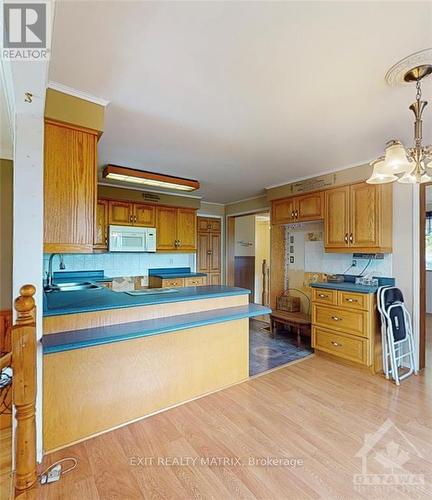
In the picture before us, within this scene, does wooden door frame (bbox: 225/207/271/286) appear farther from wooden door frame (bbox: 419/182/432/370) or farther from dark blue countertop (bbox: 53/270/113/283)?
wooden door frame (bbox: 419/182/432/370)

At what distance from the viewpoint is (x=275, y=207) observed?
4488mm

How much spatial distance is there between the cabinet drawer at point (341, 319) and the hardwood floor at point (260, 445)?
59 centimetres

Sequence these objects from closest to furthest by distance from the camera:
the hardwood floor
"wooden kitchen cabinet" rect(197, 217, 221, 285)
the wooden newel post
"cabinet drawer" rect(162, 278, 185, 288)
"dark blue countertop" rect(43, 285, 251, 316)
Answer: the wooden newel post → the hardwood floor → "dark blue countertop" rect(43, 285, 251, 316) → "cabinet drawer" rect(162, 278, 185, 288) → "wooden kitchen cabinet" rect(197, 217, 221, 285)

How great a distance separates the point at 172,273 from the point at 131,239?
1177 millimetres

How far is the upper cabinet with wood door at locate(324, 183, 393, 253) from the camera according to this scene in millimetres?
3189

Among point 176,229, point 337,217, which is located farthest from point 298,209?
point 176,229

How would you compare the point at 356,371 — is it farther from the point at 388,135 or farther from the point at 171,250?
the point at 171,250

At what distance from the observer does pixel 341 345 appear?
3273mm

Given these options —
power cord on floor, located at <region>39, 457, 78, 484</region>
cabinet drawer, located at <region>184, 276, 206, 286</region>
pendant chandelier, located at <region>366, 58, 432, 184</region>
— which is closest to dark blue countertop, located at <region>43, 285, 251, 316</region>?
power cord on floor, located at <region>39, 457, 78, 484</region>

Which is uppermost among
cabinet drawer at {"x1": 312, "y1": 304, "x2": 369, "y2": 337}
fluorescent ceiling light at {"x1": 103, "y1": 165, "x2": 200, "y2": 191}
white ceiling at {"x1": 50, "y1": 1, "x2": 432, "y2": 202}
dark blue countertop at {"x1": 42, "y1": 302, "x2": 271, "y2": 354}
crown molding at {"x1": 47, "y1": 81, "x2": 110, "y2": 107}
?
white ceiling at {"x1": 50, "y1": 1, "x2": 432, "y2": 202}

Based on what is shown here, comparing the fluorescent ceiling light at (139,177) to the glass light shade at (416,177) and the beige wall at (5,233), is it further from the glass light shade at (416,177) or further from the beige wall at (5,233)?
the glass light shade at (416,177)

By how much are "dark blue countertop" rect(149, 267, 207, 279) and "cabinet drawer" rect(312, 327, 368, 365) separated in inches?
92.6

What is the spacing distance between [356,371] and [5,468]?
3185 mm

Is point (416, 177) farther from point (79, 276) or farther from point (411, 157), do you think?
point (79, 276)
